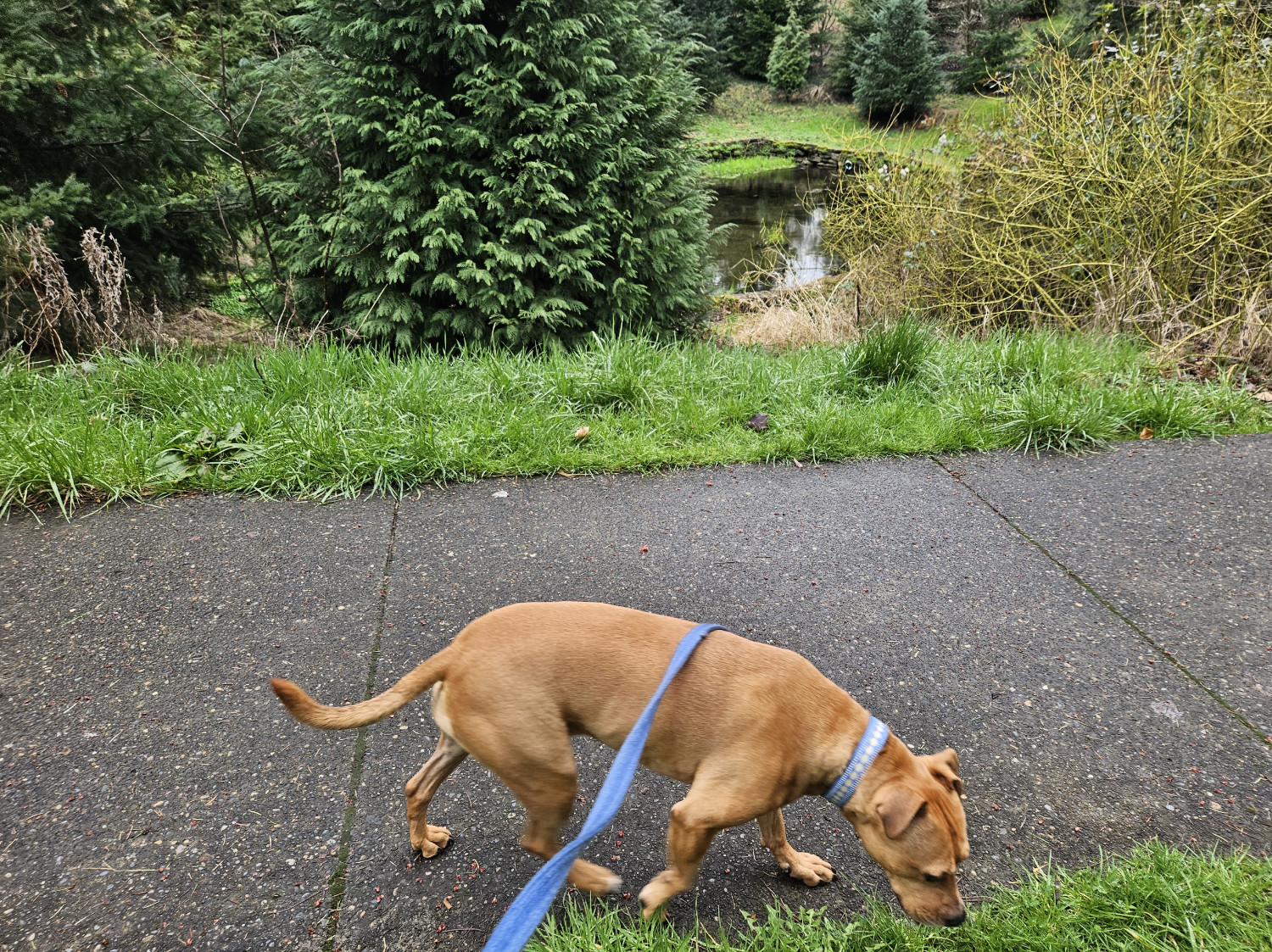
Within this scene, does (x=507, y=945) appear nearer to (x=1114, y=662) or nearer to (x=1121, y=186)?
(x=1114, y=662)

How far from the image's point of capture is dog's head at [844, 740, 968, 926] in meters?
1.78

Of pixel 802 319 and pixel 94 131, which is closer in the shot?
pixel 94 131

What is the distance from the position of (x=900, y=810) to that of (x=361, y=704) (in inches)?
55.7

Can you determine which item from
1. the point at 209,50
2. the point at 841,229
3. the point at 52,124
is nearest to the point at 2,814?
the point at 52,124

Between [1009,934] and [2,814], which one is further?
[2,814]

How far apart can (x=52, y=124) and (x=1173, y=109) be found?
30.3ft

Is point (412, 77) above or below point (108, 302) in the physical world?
above

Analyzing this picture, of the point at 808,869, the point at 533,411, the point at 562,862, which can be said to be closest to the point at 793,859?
the point at 808,869

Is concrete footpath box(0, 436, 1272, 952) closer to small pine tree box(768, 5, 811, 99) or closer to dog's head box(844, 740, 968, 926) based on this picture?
dog's head box(844, 740, 968, 926)

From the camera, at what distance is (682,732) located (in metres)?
1.90

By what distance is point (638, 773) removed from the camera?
2453mm

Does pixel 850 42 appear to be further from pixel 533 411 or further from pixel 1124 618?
pixel 1124 618

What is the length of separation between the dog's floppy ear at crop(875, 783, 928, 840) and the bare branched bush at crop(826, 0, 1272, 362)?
5829 mm

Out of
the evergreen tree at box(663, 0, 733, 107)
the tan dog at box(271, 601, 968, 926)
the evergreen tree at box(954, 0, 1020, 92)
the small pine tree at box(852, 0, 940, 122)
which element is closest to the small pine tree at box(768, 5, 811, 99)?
the evergreen tree at box(663, 0, 733, 107)
